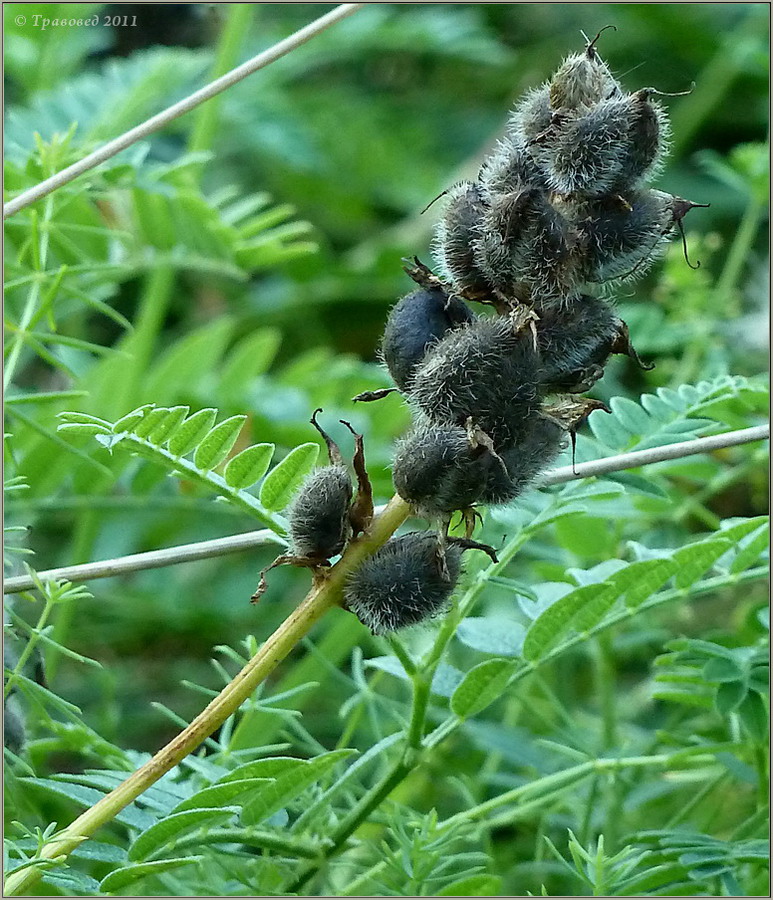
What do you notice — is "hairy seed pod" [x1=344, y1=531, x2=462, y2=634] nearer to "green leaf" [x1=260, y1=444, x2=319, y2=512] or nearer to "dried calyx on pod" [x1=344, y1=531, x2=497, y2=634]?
"dried calyx on pod" [x1=344, y1=531, x2=497, y2=634]

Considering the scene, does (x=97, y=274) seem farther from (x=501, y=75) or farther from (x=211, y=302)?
(x=501, y=75)

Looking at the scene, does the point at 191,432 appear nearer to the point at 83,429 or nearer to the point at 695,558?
the point at 83,429

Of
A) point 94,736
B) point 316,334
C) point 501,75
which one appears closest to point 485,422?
point 94,736

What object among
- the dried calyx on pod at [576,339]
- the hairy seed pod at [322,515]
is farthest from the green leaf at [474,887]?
the dried calyx on pod at [576,339]

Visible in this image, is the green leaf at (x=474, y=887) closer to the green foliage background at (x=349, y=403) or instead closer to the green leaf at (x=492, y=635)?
the green foliage background at (x=349, y=403)

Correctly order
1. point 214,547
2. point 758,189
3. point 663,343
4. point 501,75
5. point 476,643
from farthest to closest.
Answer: point 501,75 < point 758,189 < point 663,343 < point 476,643 < point 214,547

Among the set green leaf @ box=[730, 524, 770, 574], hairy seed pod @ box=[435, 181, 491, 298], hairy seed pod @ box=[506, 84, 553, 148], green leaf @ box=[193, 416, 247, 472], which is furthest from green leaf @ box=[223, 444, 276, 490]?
green leaf @ box=[730, 524, 770, 574]

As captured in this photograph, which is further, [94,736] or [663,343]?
[663,343]
